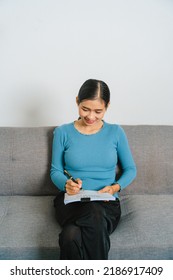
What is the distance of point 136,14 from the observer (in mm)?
2162

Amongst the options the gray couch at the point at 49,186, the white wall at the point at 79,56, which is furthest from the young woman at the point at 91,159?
the white wall at the point at 79,56

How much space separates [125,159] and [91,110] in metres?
0.39

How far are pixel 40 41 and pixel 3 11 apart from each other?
32 cm

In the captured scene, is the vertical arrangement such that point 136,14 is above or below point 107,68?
above

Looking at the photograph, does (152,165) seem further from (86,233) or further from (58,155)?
(86,233)

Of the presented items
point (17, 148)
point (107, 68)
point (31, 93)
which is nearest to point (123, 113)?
point (107, 68)

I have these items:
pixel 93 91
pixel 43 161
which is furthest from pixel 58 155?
pixel 93 91

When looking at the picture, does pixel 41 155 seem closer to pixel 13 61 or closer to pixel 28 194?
pixel 28 194

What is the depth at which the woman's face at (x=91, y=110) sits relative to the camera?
160 centimetres

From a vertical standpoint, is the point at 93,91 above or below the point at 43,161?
above

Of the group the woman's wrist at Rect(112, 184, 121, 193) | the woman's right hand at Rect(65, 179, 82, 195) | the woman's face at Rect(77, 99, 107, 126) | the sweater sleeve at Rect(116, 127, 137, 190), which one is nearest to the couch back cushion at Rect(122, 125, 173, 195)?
the sweater sleeve at Rect(116, 127, 137, 190)

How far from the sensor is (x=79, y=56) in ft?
7.25

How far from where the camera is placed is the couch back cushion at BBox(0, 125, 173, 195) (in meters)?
1.90

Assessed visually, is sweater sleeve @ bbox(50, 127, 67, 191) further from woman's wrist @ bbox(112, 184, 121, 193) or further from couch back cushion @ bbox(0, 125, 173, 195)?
woman's wrist @ bbox(112, 184, 121, 193)
